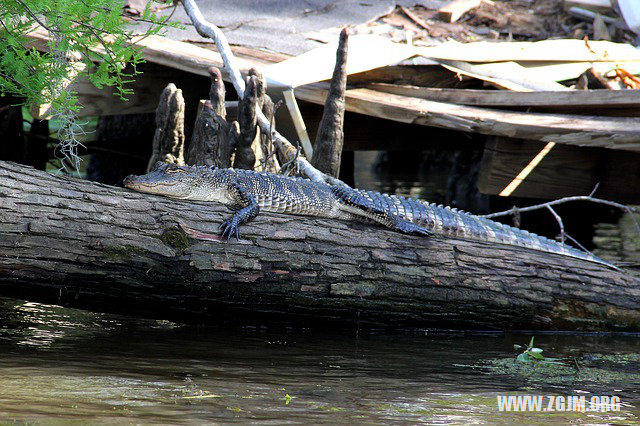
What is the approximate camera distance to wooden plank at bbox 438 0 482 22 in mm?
9875

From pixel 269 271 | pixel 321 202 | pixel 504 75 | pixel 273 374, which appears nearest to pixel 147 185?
pixel 269 271

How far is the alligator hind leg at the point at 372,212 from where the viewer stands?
18.5 feet

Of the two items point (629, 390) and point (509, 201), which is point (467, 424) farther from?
point (509, 201)

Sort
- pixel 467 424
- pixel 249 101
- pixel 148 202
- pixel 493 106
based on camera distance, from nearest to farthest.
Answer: pixel 467 424, pixel 148 202, pixel 249 101, pixel 493 106

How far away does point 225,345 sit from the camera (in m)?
5.25

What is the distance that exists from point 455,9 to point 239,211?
5.77 metres

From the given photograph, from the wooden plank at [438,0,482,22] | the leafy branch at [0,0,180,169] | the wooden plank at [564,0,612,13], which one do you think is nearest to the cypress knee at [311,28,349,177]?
the leafy branch at [0,0,180,169]

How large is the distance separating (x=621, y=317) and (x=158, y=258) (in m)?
3.27

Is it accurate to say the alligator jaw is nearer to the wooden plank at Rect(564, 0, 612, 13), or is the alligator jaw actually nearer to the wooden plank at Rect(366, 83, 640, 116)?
the wooden plank at Rect(366, 83, 640, 116)

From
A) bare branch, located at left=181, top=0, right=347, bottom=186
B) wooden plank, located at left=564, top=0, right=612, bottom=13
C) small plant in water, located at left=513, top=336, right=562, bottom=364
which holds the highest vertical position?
wooden plank, located at left=564, top=0, right=612, bottom=13

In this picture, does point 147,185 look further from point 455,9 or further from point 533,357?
point 455,9

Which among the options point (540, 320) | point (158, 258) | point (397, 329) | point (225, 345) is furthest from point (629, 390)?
point (158, 258)

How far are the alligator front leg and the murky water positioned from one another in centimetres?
76

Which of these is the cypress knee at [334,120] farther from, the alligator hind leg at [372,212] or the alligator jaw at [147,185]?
the alligator jaw at [147,185]
